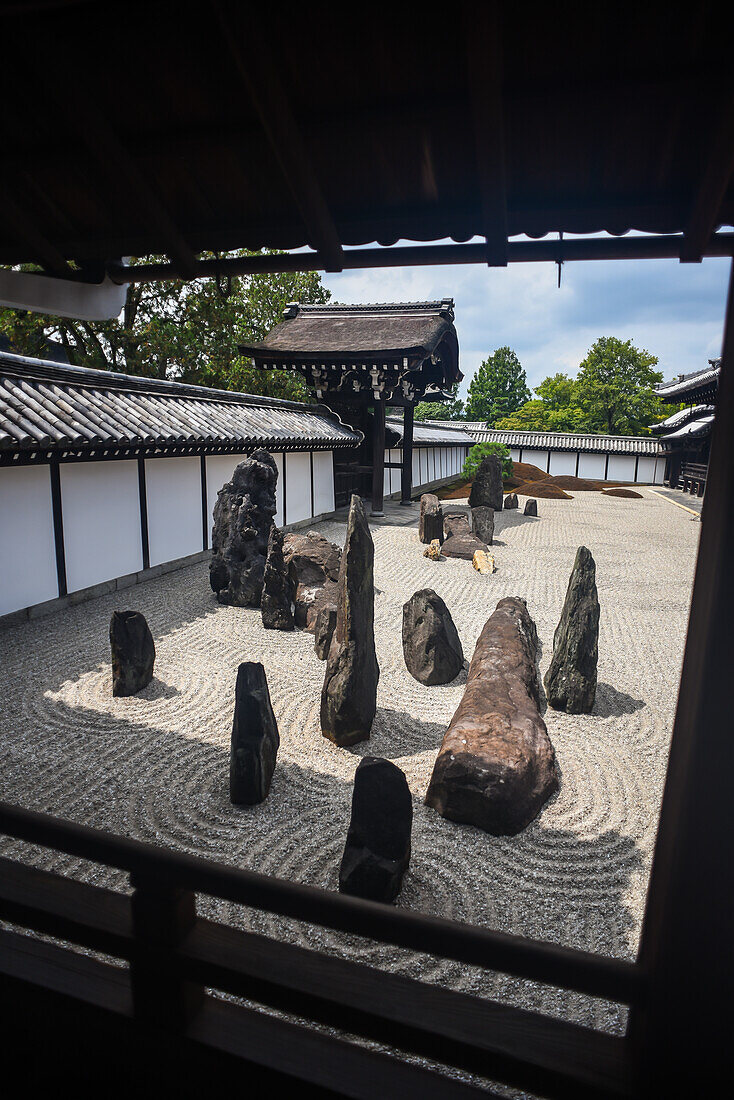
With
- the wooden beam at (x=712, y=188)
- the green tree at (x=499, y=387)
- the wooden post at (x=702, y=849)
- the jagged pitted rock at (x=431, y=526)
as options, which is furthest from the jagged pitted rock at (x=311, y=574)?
the green tree at (x=499, y=387)

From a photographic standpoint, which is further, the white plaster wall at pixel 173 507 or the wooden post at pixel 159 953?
the white plaster wall at pixel 173 507

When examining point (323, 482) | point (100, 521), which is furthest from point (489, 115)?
point (323, 482)

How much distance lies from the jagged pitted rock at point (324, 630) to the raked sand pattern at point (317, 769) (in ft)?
0.72

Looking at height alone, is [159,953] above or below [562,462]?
below

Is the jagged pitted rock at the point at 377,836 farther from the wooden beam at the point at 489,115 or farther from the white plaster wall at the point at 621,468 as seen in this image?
the white plaster wall at the point at 621,468

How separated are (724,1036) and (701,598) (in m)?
0.97

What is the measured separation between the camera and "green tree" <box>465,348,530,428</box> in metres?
59.8

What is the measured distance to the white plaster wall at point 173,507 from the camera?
11.1 m

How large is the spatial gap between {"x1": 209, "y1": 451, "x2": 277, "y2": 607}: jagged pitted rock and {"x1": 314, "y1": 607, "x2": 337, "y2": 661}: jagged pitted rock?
2185mm

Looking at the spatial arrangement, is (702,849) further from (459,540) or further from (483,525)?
(483,525)

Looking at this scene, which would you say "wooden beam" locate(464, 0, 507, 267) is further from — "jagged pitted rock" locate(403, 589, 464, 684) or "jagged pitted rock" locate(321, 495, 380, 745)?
"jagged pitted rock" locate(403, 589, 464, 684)

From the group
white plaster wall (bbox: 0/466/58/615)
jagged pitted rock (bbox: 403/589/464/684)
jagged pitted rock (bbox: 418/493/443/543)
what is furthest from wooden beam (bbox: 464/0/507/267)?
jagged pitted rock (bbox: 418/493/443/543)

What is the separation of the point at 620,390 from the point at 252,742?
153 ft

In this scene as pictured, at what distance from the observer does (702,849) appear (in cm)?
128
